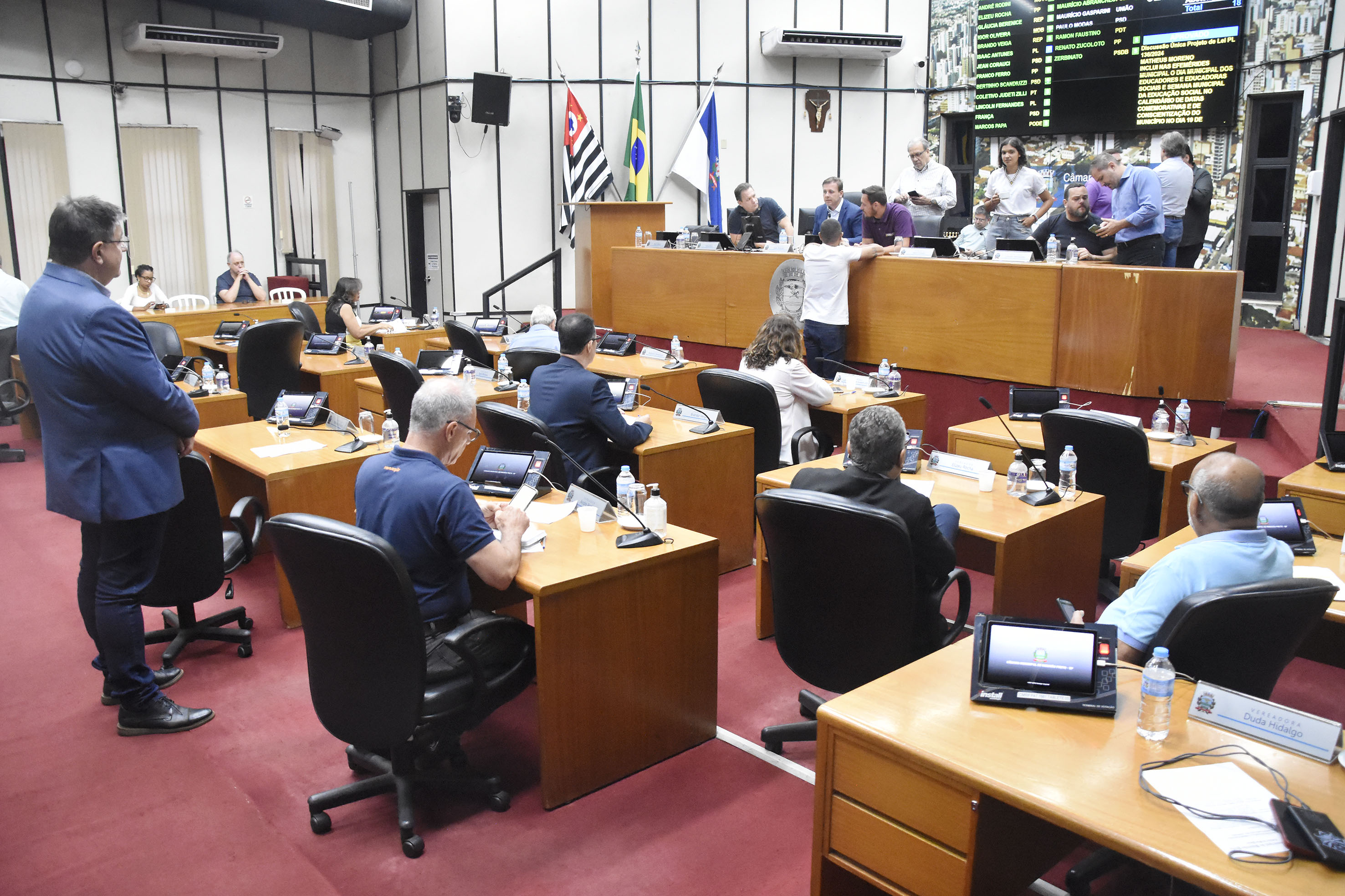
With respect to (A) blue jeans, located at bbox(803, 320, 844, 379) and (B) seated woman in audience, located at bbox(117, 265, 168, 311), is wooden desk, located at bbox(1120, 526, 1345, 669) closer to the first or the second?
(A) blue jeans, located at bbox(803, 320, 844, 379)

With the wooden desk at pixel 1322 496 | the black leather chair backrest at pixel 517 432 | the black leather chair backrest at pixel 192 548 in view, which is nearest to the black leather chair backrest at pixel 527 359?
the black leather chair backrest at pixel 517 432

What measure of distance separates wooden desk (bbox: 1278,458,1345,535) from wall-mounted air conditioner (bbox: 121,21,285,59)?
11.2 metres

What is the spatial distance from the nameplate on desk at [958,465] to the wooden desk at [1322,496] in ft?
3.42

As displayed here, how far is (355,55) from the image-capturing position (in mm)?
12445

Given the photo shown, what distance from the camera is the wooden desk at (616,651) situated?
2.86m

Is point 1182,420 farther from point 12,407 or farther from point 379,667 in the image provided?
point 12,407

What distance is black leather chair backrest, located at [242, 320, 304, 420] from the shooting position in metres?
6.59

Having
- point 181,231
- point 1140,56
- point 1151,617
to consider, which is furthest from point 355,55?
point 1151,617

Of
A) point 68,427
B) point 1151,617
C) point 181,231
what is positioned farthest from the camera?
point 181,231

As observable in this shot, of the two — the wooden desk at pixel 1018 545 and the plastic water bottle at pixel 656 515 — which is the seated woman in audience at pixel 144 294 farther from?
the plastic water bottle at pixel 656 515

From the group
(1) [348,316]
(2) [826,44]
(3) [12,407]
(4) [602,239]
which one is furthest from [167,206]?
(2) [826,44]

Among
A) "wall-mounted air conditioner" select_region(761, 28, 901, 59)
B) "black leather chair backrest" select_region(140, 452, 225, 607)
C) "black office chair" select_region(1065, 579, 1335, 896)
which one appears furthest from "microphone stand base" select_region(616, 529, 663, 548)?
"wall-mounted air conditioner" select_region(761, 28, 901, 59)

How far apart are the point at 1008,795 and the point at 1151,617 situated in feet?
2.67

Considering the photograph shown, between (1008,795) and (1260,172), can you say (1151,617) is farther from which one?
(1260,172)
